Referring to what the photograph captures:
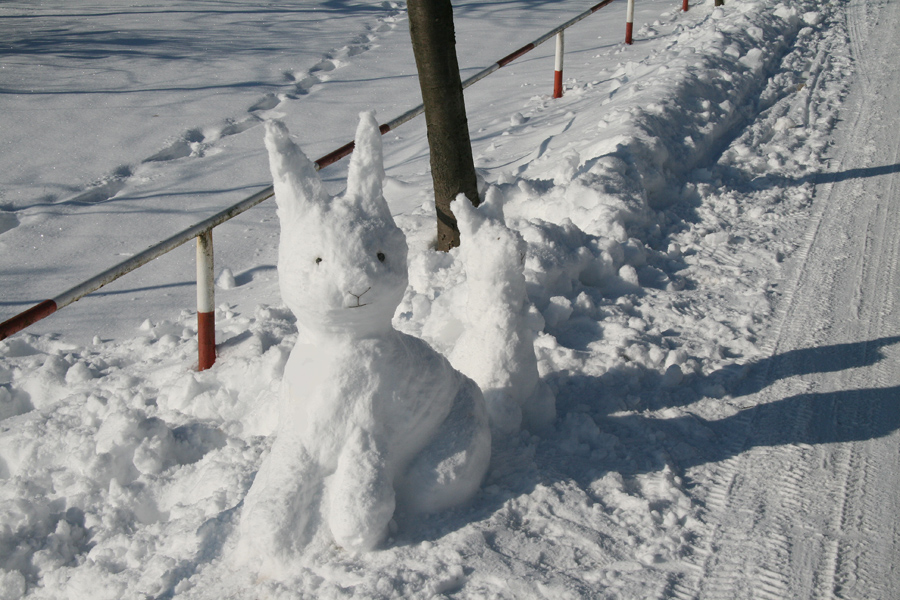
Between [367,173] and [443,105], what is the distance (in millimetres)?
2244

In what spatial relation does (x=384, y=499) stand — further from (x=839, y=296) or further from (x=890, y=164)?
(x=890, y=164)

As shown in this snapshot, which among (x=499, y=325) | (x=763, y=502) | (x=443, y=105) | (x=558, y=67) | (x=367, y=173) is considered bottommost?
(x=763, y=502)

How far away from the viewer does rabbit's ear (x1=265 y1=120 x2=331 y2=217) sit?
7.59 ft

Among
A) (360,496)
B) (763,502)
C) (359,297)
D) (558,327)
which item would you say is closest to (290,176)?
(359,297)

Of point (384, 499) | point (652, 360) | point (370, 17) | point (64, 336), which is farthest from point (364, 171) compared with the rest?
point (370, 17)

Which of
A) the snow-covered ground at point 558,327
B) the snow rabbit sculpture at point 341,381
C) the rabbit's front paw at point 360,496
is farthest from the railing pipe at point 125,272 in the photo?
the rabbit's front paw at point 360,496

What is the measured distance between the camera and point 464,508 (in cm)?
268

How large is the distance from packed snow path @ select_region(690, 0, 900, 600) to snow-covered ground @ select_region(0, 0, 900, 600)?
1 centimetres

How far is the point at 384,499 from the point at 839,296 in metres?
3.14

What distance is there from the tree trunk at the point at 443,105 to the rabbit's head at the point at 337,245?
2.13m

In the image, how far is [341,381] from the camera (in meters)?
2.42

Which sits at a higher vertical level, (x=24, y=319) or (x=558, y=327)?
(x=24, y=319)

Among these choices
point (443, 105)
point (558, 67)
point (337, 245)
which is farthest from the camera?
point (558, 67)

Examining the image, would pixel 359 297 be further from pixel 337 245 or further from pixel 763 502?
pixel 763 502
